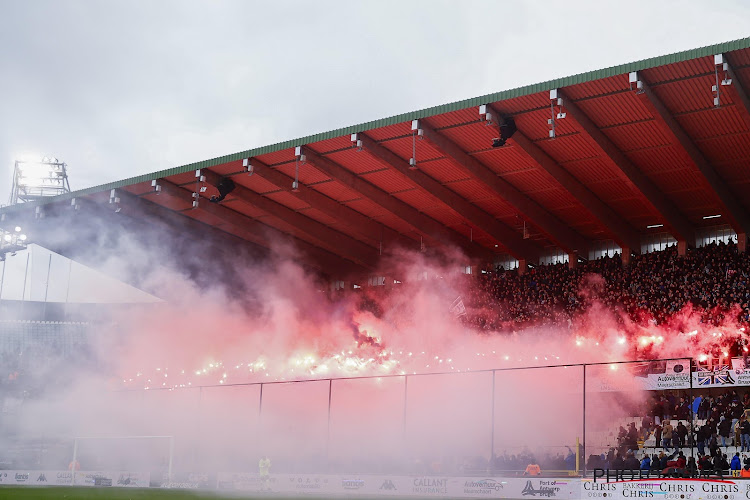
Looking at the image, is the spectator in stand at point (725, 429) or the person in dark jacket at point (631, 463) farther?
the spectator in stand at point (725, 429)

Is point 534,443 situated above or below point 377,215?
below

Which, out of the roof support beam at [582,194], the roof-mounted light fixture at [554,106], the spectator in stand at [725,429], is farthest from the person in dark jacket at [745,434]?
the roof support beam at [582,194]

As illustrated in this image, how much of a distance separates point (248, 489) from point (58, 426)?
1546 centimetres

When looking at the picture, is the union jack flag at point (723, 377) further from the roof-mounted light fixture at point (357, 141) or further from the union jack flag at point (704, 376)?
the roof-mounted light fixture at point (357, 141)

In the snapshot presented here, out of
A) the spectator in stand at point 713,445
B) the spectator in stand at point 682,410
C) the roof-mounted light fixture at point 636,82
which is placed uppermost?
the roof-mounted light fixture at point 636,82

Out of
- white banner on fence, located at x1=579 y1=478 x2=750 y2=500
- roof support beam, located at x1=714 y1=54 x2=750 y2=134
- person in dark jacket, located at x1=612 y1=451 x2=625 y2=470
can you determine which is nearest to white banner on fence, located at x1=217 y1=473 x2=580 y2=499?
white banner on fence, located at x1=579 y1=478 x2=750 y2=500

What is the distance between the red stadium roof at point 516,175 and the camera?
23156 millimetres

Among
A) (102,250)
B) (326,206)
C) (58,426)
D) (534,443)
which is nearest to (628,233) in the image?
(534,443)

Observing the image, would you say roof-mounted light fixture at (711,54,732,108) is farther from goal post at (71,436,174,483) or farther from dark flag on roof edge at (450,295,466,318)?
goal post at (71,436,174,483)

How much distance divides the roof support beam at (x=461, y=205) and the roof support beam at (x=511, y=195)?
0.43m

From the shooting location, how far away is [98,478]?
29.2 metres

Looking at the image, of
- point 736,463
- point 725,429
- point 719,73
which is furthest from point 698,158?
point 736,463

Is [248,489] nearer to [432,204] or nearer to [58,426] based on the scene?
[432,204]

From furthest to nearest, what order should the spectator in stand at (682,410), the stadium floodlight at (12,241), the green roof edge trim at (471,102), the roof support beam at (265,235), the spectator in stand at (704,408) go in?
the stadium floodlight at (12,241), the roof support beam at (265,235), the spectator in stand at (704,408), the spectator in stand at (682,410), the green roof edge trim at (471,102)
